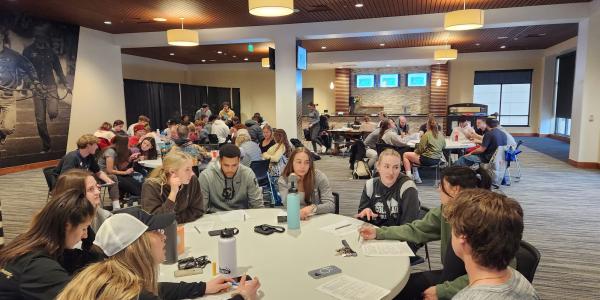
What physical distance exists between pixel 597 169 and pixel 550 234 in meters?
5.05

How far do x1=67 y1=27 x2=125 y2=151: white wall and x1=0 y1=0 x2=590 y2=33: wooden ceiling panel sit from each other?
0.72m

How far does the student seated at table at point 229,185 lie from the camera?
3.11m

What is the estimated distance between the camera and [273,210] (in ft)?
9.22

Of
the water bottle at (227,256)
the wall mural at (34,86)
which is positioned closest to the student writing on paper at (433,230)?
the water bottle at (227,256)

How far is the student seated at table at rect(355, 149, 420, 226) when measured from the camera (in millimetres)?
2697

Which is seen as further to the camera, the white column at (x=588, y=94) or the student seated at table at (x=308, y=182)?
the white column at (x=588, y=94)

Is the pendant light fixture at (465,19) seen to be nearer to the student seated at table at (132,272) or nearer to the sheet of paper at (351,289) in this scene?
the sheet of paper at (351,289)

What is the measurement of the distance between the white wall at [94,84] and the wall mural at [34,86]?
8.4 inches

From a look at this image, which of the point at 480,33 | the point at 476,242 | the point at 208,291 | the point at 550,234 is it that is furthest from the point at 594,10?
the point at 208,291

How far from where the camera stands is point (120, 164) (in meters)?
5.27

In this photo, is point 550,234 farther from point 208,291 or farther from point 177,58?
point 177,58

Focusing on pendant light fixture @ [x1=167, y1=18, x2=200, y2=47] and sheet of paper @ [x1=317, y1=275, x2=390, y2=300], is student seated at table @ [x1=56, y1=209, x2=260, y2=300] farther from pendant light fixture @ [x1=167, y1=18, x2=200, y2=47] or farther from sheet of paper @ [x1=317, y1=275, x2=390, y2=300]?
pendant light fixture @ [x1=167, y1=18, x2=200, y2=47]

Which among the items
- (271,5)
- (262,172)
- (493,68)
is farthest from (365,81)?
(262,172)

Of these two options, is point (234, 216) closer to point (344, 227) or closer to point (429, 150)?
point (344, 227)
